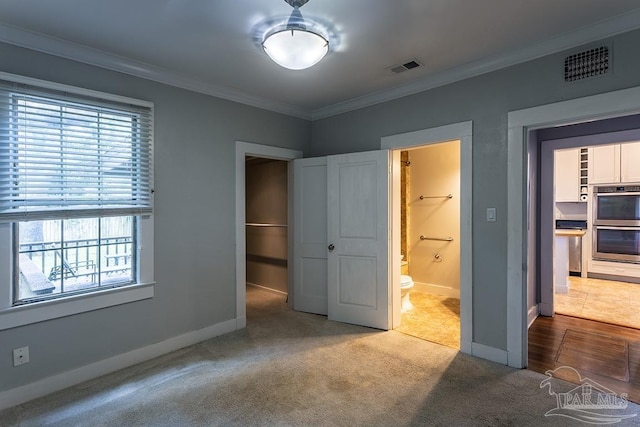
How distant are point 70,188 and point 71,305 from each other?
2.90ft

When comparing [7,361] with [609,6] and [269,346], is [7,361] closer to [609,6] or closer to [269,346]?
[269,346]

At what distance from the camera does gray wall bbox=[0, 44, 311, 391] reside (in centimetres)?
235

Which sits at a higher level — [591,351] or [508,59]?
[508,59]

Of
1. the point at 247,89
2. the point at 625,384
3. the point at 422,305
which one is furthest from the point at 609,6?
the point at 422,305

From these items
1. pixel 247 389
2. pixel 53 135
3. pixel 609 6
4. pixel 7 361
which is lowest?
pixel 247 389

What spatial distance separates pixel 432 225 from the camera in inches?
195

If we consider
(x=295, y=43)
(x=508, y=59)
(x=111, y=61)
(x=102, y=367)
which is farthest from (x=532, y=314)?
(x=111, y=61)

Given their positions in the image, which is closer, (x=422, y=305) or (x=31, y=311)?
(x=31, y=311)

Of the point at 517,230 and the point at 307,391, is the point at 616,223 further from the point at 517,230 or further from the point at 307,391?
the point at 307,391

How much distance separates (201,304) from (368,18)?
9.45ft

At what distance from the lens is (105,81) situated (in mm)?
2643

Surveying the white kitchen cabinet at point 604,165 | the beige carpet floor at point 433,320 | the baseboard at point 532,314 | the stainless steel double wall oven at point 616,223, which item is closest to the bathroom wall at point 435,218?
the beige carpet floor at point 433,320

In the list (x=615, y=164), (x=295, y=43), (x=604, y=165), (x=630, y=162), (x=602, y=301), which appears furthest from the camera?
(x=604, y=165)

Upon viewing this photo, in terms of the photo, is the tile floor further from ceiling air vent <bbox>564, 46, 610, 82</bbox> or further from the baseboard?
ceiling air vent <bbox>564, 46, 610, 82</bbox>
